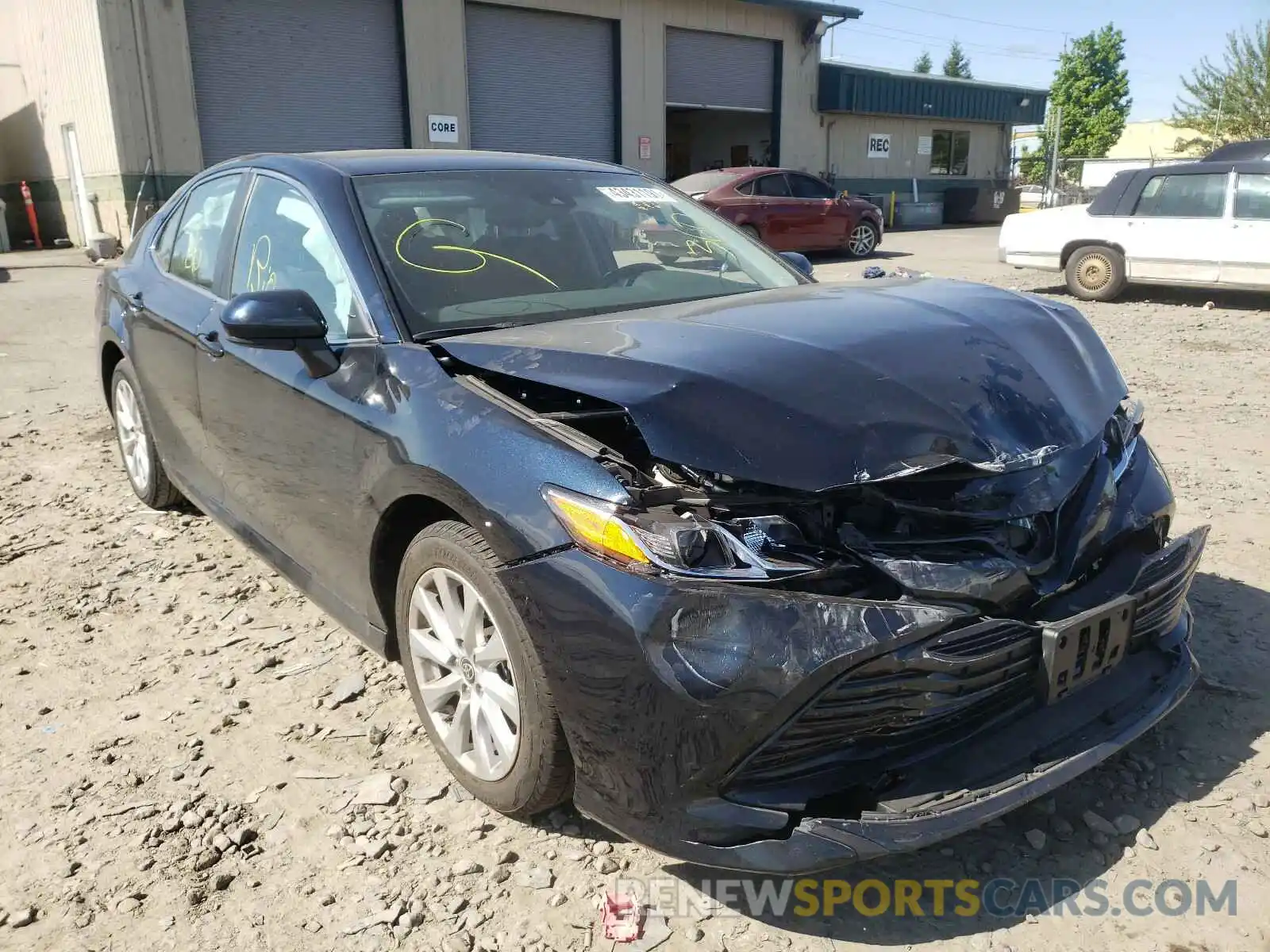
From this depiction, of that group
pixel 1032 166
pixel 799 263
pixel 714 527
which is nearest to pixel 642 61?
pixel 799 263

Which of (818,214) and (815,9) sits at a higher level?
(815,9)

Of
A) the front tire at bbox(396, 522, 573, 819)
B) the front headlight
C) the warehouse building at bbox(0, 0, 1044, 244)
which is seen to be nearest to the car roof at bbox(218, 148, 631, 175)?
the front tire at bbox(396, 522, 573, 819)

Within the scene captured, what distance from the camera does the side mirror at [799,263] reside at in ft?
12.5

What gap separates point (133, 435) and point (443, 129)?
16.6m

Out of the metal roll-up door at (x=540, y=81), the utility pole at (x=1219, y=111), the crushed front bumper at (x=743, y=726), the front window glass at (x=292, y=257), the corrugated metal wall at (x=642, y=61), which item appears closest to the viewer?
the crushed front bumper at (x=743, y=726)

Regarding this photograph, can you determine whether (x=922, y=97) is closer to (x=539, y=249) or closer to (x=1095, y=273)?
(x=1095, y=273)

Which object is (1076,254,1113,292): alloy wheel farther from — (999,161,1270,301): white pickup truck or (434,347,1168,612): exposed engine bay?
(434,347,1168,612): exposed engine bay

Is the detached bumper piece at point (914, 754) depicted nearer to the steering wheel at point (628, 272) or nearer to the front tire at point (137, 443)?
the steering wheel at point (628, 272)

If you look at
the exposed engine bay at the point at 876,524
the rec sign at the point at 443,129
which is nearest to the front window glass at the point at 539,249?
the exposed engine bay at the point at 876,524

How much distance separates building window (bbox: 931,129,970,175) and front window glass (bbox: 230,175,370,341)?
102 ft

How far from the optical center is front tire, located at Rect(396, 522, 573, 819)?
2.19 metres

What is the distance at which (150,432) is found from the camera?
14.3ft

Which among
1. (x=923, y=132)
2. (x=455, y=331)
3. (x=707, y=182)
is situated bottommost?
(x=455, y=331)

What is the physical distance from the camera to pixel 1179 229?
10.6 metres
